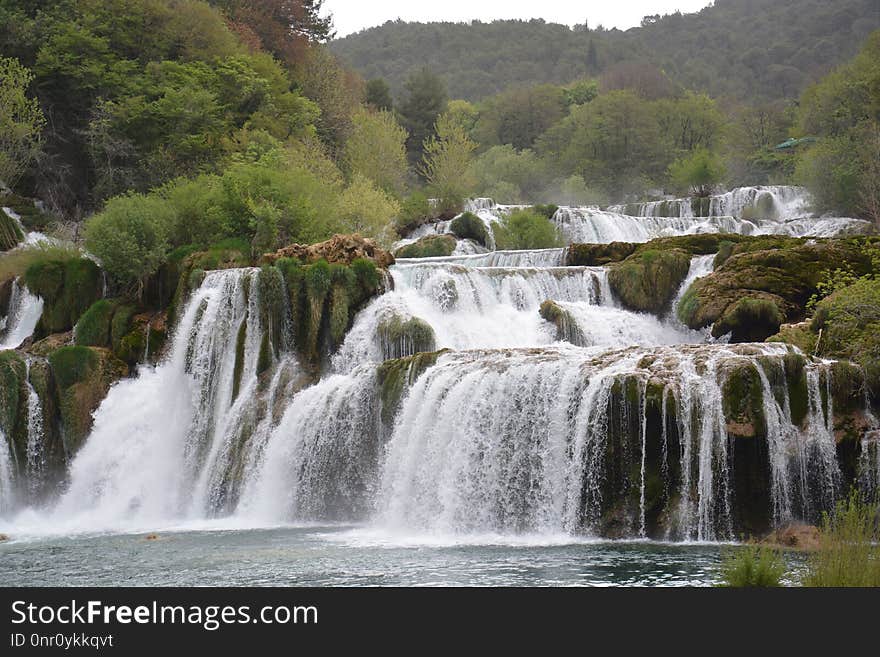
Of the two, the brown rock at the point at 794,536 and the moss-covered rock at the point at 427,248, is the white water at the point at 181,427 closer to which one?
the brown rock at the point at 794,536

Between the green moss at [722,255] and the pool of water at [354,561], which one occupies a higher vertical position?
the green moss at [722,255]

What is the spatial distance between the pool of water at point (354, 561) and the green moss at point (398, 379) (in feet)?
9.05

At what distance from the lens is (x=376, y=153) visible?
1933 inches

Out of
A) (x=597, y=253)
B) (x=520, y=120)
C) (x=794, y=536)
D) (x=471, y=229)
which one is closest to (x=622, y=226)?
(x=471, y=229)

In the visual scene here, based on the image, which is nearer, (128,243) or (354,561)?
(354,561)

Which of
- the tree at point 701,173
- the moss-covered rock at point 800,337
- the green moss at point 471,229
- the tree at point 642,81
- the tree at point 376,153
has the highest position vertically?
the tree at point 642,81

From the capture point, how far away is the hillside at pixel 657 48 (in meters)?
104

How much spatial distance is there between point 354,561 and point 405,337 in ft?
30.7

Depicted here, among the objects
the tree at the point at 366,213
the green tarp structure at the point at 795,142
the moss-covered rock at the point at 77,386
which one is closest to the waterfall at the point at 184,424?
the moss-covered rock at the point at 77,386

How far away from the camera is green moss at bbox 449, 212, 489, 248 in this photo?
3912 centimetres

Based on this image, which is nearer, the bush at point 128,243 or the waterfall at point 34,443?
the waterfall at point 34,443

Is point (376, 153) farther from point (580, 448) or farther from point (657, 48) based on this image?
point (657, 48)
